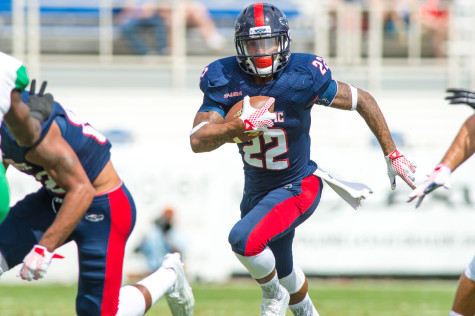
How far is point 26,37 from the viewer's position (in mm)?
12891

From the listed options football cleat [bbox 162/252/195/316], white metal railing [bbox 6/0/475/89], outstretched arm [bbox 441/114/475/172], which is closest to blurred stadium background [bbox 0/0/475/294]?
white metal railing [bbox 6/0/475/89]

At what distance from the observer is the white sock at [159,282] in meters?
5.11

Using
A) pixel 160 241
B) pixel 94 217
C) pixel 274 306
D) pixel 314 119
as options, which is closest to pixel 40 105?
pixel 94 217

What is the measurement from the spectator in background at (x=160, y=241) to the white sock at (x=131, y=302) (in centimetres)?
631

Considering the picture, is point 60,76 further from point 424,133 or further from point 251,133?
point 251,133

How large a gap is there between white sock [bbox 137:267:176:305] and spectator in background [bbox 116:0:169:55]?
792cm

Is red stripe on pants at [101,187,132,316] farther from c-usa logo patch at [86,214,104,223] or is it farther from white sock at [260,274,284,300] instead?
white sock at [260,274,284,300]

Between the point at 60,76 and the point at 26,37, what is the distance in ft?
2.68

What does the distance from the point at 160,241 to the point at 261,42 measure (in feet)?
22.0

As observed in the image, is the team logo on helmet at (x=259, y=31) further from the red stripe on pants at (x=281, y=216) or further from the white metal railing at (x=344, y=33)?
the white metal railing at (x=344, y=33)

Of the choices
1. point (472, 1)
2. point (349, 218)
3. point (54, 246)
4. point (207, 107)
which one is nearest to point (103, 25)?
point (349, 218)

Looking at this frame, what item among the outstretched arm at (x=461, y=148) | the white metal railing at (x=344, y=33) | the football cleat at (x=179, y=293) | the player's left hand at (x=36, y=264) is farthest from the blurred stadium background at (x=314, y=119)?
the player's left hand at (x=36, y=264)

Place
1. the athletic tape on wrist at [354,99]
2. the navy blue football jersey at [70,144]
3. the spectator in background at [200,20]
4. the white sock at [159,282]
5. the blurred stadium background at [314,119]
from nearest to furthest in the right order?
the navy blue football jersey at [70,144] → the white sock at [159,282] → the athletic tape on wrist at [354,99] → the blurred stadium background at [314,119] → the spectator in background at [200,20]

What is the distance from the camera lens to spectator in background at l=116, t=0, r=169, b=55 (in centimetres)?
1266
